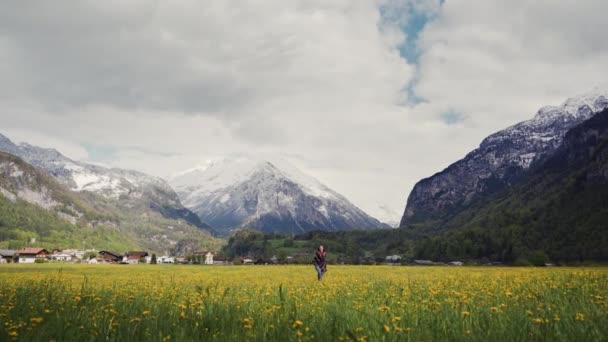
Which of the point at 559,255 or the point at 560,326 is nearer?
A: the point at 560,326

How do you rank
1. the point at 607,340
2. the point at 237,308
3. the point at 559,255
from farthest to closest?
the point at 559,255 < the point at 237,308 < the point at 607,340

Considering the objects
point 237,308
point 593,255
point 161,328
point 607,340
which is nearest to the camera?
point 607,340

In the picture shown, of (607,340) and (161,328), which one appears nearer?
(607,340)

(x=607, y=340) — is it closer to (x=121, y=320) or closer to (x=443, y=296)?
(x=443, y=296)

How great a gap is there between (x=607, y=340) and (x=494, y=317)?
2.34 m

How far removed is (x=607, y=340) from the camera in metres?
6.18

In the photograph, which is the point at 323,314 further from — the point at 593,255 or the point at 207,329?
the point at 593,255

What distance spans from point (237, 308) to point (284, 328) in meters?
2.75

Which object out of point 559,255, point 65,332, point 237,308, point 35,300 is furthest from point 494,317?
point 559,255

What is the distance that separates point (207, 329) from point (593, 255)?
655 feet

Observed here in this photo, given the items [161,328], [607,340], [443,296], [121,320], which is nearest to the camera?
[607,340]

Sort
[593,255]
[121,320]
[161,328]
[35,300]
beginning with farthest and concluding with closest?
[593,255]
[35,300]
[121,320]
[161,328]

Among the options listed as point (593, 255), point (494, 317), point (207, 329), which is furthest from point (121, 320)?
point (593, 255)

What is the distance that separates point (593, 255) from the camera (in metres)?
168
